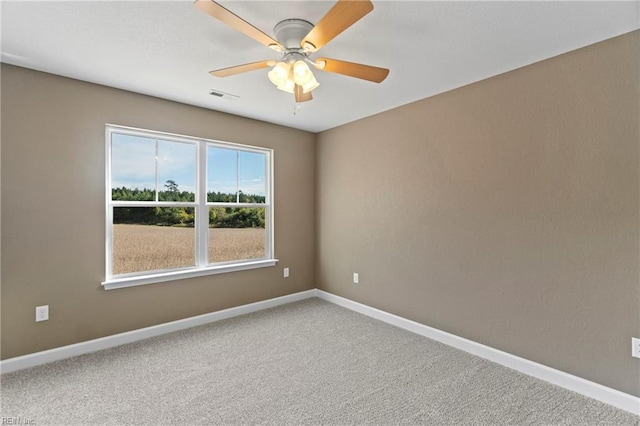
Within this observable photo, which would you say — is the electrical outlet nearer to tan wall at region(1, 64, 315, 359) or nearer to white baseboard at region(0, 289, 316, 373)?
tan wall at region(1, 64, 315, 359)

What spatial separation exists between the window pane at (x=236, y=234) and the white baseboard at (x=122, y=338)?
62cm

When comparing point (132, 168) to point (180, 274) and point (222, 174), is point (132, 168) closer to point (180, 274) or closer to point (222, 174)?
point (222, 174)

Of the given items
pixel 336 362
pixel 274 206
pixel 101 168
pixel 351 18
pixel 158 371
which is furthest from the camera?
pixel 274 206

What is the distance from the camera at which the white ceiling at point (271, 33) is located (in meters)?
1.74

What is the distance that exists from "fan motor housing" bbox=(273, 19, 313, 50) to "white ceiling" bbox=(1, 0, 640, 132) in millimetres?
37

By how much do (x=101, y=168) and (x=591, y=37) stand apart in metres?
3.98

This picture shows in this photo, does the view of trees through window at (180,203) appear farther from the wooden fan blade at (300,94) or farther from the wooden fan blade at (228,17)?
the wooden fan blade at (228,17)

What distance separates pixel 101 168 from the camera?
281 centimetres

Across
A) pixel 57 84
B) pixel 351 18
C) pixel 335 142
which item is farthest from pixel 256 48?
pixel 335 142

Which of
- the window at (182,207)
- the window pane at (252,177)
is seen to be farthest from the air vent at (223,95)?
the window pane at (252,177)

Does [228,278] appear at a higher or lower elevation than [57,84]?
lower

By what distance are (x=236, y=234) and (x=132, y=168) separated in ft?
4.43

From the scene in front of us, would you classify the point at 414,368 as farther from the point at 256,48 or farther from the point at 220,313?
the point at 256,48

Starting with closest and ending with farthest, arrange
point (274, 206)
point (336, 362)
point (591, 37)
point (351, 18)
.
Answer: point (351, 18), point (591, 37), point (336, 362), point (274, 206)
